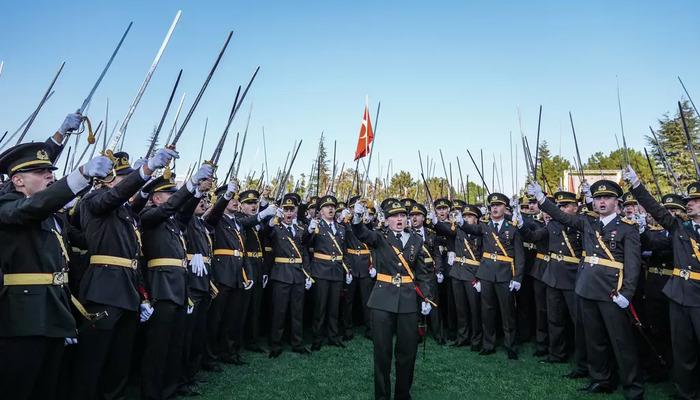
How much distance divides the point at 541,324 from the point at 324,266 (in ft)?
14.1

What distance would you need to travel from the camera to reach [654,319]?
696 cm

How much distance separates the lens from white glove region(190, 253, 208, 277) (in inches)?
244

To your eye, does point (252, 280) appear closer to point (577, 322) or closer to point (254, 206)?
point (254, 206)

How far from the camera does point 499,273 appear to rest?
858 cm

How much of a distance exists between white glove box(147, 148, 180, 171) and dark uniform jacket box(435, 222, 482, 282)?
20.1ft

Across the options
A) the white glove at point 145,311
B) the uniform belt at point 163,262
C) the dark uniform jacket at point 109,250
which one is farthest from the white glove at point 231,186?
the white glove at point 145,311

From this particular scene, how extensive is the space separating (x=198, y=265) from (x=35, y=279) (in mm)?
2819

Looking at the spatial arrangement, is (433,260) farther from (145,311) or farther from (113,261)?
(113,261)

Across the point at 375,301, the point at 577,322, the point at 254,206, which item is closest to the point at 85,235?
the point at 375,301

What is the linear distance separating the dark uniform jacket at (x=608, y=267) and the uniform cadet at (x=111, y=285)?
18.6 feet

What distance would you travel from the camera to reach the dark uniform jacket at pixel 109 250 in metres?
4.45

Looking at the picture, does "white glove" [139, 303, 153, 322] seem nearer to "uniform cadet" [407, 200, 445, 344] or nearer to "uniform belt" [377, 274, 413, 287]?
"uniform belt" [377, 274, 413, 287]

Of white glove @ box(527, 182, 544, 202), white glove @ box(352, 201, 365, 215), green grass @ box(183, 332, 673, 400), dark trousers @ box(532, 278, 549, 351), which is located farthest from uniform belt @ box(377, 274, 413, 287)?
dark trousers @ box(532, 278, 549, 351)

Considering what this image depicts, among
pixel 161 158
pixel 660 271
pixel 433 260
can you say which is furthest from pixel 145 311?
pixel 660 271
